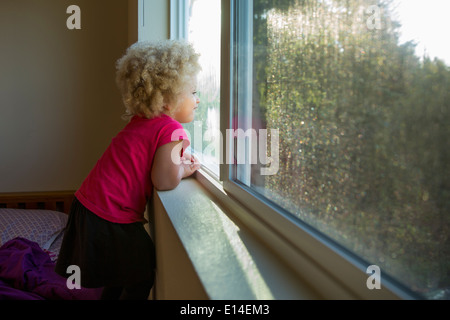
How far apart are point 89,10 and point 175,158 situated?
6.49 feet

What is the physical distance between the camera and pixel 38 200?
2699 millimetres

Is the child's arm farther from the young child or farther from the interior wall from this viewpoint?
the interior wall

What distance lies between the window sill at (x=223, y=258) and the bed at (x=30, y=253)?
2.72ft

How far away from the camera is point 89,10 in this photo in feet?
8.80

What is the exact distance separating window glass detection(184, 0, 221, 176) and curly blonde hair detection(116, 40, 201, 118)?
0.10 meters

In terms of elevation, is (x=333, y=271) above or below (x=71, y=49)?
below

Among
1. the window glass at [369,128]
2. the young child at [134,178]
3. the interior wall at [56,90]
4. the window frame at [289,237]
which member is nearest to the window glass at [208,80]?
the young child at [134,178]

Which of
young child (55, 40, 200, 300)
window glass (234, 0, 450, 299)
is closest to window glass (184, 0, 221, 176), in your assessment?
young child (55, 40, 200, 300)

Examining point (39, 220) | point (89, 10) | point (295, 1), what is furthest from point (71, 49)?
point (295, 1)

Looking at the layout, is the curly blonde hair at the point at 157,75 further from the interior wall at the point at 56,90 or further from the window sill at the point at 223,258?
the interior wall at the point at 56,90

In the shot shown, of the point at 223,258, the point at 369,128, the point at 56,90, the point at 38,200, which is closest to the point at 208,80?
the point at 223,258

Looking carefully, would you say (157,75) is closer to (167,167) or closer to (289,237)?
(167,167)

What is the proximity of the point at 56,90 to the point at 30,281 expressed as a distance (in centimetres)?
150
